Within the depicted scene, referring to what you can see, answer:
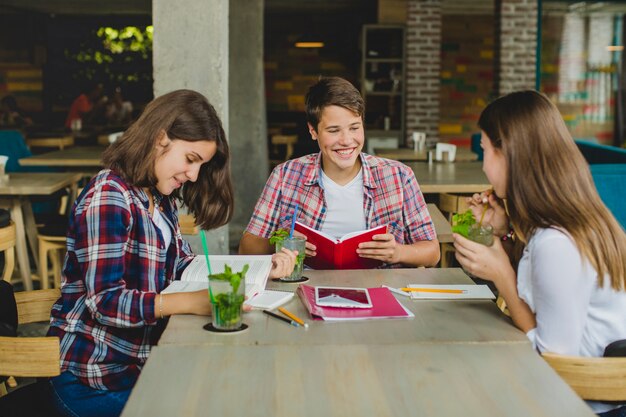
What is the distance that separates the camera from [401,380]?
1.59 m

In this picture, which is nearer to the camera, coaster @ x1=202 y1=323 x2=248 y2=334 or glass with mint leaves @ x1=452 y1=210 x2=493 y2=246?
coaster @ x1=202 y1=323 x2=248 y2=334

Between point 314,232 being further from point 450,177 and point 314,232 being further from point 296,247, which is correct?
point 450,177

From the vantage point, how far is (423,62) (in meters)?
10.2

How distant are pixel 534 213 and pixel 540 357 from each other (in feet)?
1.32

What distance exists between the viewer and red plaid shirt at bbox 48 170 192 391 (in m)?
2.01

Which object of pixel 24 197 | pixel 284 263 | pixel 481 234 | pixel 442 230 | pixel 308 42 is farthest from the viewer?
pixel 308 42

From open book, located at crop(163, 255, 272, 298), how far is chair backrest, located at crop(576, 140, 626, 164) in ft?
13.8

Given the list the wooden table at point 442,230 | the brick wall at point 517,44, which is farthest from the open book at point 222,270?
the brick wall at point 517,44

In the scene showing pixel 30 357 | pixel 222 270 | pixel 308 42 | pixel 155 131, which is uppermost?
pixel 308 42

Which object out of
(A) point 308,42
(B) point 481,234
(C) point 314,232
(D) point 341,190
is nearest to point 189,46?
(D) point 341,190

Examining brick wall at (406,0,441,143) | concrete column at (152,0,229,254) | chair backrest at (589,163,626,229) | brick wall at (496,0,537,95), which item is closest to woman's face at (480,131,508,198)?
concrete column at (152,0,229,254)

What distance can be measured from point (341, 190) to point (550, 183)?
116cm

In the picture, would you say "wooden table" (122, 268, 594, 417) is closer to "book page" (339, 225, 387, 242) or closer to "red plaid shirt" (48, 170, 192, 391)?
"red plaid shirt" (48, 170, 192, 391)

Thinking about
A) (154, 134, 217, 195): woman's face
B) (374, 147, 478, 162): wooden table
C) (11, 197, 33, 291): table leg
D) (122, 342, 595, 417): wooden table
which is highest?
(154, 134, 217, 195): woman's face
